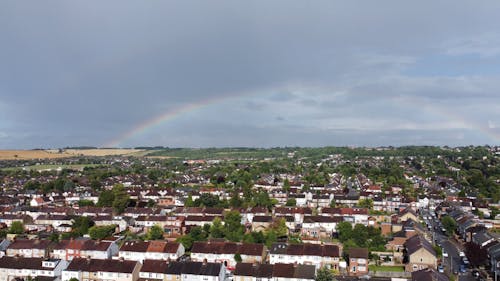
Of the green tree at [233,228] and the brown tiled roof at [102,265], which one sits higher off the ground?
the green tree at [233,228]

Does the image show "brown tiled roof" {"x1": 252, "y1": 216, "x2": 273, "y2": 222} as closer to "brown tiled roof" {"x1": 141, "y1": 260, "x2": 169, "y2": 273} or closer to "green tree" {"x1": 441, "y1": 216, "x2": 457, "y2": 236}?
"brown tiled roof" {"x1": 141, "y1": 260, "x2": 169, "y2": 273}

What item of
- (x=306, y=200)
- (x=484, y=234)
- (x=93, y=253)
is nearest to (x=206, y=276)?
(x=93, y=253)

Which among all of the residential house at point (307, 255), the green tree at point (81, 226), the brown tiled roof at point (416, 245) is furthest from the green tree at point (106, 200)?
the brown tiled roof at point (416, 245)

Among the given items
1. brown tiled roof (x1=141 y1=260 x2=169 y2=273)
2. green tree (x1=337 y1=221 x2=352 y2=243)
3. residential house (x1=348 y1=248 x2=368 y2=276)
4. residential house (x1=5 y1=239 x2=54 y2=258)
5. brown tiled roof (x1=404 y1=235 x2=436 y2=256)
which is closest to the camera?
brown tiled roof (x1=141 y1=260 x2=169 y2=273)

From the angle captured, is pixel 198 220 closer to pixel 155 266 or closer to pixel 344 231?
pixel 344 231

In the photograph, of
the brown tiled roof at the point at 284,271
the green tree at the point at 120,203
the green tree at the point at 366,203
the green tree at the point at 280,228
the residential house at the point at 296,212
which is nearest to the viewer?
the brown tiled roof at the point at 284,271

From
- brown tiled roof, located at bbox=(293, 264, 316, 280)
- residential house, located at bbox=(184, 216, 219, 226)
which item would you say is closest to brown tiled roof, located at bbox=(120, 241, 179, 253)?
brown tiled roof, located at bbox=(293, 264, 316, 280)

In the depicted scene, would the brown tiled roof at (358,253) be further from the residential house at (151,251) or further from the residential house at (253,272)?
the residential house at (151,251)

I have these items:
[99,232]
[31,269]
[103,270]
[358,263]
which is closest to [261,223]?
[358,263]

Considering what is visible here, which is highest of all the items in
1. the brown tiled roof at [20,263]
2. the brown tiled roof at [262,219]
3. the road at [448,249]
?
the brown tiled roof at [262,219]
